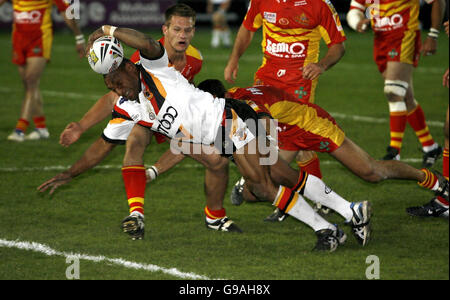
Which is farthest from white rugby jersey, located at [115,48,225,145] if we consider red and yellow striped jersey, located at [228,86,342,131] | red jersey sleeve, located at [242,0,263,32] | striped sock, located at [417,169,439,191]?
striped sock, located at [417,169,439,191]

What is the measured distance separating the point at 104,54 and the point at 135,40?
0.88 feet

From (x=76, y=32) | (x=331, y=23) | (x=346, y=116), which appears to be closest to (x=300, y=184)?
(x=331, y=23)

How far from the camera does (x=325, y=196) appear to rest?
22.1ft

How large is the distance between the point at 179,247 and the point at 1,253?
56.5 inches

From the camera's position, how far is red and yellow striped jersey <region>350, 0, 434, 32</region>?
31.7ft

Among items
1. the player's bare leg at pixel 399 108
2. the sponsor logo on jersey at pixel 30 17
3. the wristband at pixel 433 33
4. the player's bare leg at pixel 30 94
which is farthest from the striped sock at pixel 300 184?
the sponsor logo on jersey at pixel 30 17

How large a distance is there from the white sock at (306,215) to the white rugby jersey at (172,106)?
860 mm

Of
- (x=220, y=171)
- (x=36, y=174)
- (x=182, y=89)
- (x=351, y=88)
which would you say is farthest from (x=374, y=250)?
(x=351, y=88)

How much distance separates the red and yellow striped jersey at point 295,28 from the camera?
745 cm

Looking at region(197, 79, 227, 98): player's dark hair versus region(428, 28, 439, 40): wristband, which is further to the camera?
region(428, 28, 439, 40): wristband

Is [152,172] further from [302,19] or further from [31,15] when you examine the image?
[31,15]

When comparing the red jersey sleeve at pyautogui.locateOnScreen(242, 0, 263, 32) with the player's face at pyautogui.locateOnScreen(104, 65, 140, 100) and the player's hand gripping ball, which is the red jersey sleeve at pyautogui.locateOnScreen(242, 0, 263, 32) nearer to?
the player's face at pyautogui.locateOnScreen(104, 65, 140, 100)

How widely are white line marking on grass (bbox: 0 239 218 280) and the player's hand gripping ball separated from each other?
1.48 metres

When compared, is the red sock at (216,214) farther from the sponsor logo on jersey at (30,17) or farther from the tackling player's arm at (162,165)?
the sponsor logo on jersey at (30,17)
